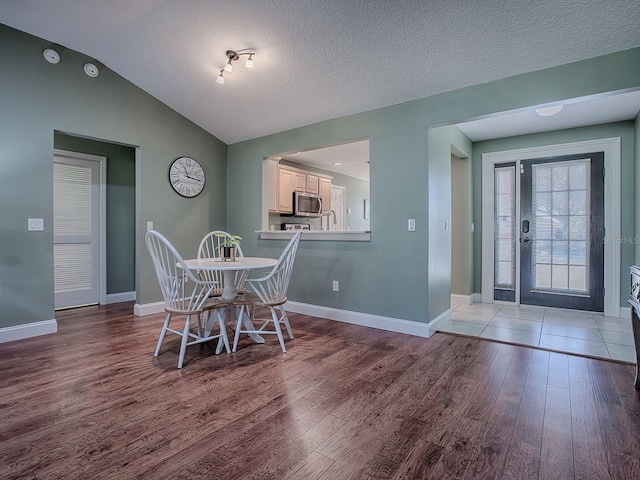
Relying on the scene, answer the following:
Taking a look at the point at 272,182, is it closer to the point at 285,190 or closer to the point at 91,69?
the point at 285,190

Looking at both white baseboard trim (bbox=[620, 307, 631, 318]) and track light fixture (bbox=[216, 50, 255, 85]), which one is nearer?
track light fixture (bbox=[216, 50, 255, 85])

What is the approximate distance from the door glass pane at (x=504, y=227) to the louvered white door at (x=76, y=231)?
5.46 metres

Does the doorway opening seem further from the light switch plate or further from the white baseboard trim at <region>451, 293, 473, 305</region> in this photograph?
the light switch plate

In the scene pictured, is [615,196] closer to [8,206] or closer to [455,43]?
[455,43]

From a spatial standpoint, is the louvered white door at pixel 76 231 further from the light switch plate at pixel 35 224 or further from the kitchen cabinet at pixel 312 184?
the kitchen cabinet at pixel 312 184

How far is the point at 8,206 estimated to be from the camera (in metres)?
3.10

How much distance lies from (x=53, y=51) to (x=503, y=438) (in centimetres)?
467

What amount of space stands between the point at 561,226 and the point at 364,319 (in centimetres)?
282

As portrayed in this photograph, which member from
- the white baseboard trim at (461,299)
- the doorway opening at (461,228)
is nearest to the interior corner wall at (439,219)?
the doorway opening at (461,228)

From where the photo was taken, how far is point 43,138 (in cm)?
328

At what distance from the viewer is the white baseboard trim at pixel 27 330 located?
309cm

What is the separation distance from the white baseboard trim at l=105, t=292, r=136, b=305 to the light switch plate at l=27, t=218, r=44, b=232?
1.73 metres

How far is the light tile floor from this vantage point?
9.58ft

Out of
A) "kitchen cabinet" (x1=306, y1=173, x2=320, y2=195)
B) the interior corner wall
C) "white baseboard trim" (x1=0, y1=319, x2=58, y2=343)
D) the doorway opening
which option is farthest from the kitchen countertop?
"white baseboard trim" (x1=0, y1=319, x2=58, y2=343)
